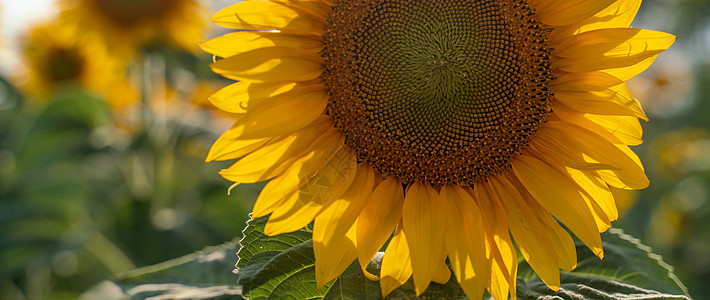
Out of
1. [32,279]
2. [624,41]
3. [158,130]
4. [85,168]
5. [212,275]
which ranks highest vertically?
[624,41]

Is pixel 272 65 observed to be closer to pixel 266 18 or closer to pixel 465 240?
pixel 266 18

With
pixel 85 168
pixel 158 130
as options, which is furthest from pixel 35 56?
pixel 158 130

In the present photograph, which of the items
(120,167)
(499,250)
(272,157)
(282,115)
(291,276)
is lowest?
(120,167)

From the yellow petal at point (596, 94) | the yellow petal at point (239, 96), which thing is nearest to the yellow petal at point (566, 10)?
the yellow petal at point (596, 94)

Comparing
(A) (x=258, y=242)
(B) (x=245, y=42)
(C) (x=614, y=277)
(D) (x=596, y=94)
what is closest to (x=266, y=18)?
(B) (x=245, y=42)

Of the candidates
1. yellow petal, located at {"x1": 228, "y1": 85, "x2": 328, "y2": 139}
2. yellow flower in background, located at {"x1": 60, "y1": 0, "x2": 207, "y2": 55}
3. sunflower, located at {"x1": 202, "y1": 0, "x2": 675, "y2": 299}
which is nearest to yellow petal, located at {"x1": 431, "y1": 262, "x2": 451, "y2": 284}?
sunflower, located at {"x1": 202, "y1": 0, "x2": 675, "y2": 299}

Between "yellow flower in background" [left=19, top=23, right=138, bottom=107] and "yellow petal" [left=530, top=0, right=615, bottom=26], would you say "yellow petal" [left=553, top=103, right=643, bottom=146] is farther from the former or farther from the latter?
"yellow flower in background" [left=19, top=23, right=138, bottom=107]

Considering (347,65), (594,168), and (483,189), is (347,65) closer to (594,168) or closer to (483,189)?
(483,189)
